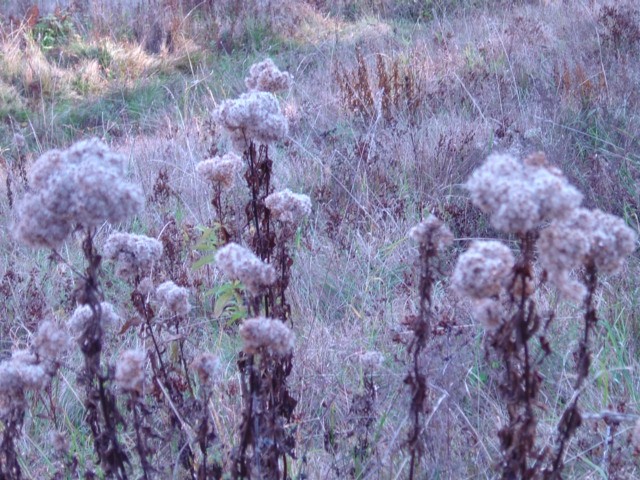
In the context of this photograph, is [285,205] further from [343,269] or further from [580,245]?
[343,269]

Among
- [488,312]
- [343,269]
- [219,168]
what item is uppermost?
[488,312]

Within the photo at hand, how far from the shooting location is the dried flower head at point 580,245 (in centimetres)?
114

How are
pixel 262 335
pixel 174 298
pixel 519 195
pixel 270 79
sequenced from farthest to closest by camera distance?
pixel 270 79 → pixel 174 298 → pixel 262 335 → pixel 519 195

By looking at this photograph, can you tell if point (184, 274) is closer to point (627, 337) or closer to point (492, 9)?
point (627, 337)

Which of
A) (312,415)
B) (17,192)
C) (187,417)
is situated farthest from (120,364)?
(17,192)

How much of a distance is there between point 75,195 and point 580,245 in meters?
0.83

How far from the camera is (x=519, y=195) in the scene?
1072mm

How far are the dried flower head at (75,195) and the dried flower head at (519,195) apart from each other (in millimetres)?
589

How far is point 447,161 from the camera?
4.27 m

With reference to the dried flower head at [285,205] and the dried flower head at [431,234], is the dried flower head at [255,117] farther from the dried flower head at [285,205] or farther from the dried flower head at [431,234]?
the dried flower head at [431,234]

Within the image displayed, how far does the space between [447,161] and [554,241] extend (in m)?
3.18

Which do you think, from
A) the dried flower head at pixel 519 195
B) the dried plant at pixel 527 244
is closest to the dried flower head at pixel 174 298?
the dried plant at pixel 527 244

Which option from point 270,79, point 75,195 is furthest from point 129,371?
point 270,79

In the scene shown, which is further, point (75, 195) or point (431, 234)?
point (431, 234)
